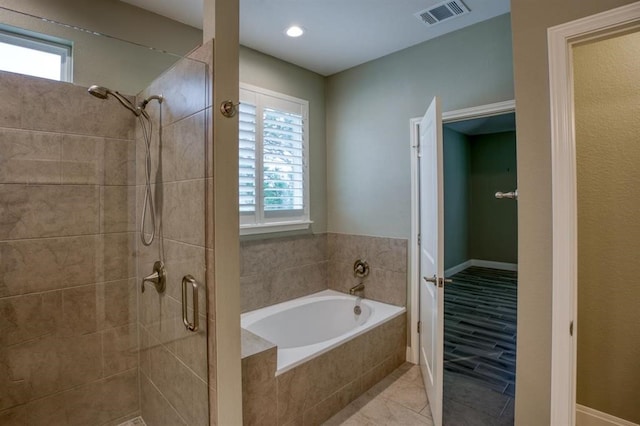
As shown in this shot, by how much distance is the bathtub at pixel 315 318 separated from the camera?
8.94ft

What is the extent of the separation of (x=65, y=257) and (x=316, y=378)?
1732mm

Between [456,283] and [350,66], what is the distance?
403cm

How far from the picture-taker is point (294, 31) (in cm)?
259

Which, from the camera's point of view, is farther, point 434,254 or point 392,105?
point 392,105

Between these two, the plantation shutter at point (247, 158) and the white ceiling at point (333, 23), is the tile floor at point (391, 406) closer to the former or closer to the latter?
the plantation shutter at point (247, 158)

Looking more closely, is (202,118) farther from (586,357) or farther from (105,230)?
(586,357)

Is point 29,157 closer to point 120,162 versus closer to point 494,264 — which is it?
point 120,162

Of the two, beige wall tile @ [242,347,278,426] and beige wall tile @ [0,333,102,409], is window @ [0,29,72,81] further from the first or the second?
beige wall tile @ [242,347,278,426]

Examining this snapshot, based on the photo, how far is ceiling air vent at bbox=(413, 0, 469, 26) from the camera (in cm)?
225

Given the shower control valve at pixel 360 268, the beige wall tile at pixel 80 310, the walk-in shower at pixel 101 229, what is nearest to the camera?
the walk-in shower at pixel 101 229

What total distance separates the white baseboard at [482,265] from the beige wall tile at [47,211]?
5.49m

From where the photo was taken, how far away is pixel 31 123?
1.80m

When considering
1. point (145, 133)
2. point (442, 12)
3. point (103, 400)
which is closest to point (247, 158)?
point (145, 133)

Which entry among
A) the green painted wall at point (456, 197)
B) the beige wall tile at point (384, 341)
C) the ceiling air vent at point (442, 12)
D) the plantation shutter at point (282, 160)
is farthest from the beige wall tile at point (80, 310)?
the green painted wall at point (456, 197)
